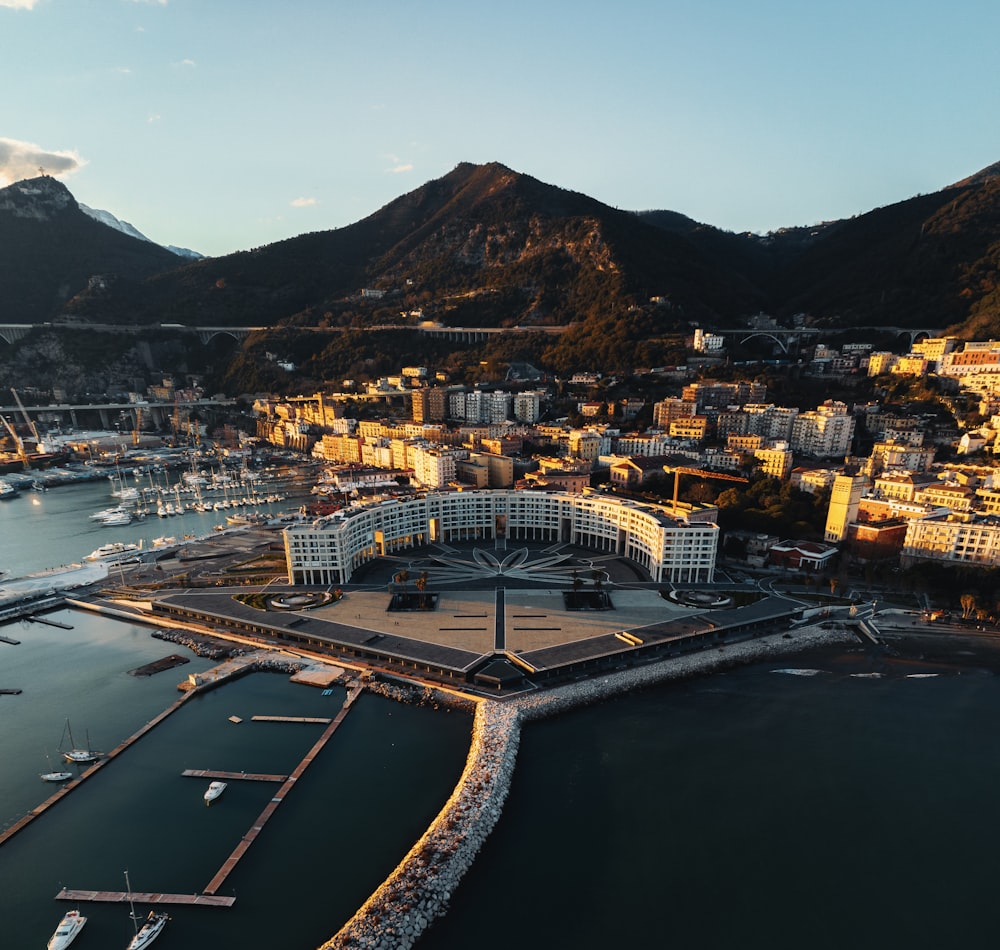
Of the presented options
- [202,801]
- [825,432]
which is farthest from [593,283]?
[202,801]

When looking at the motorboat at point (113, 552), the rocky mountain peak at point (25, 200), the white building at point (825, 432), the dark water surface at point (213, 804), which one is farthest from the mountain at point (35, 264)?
the white building at point (825, 432)

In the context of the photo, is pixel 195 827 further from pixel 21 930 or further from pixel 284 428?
pixel 284 428

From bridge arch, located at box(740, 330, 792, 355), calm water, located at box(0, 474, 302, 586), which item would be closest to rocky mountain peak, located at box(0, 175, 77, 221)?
calm water, located at box(0, 474, 302, 586)

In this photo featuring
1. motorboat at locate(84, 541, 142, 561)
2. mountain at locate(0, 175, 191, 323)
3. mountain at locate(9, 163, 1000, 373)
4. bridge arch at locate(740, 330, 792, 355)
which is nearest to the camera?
motorboat at locate(84, 541, 142, 561)

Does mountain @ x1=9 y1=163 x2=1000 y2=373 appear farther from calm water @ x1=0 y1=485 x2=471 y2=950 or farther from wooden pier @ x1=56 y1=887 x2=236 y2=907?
wooden pier @ x1=56 y1=887 x2=236 y2=907

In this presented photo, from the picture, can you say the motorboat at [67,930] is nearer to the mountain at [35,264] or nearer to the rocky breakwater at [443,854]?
the rocky breakwater at [443,854]

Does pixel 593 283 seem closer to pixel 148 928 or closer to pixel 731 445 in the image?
pixel 731 445
